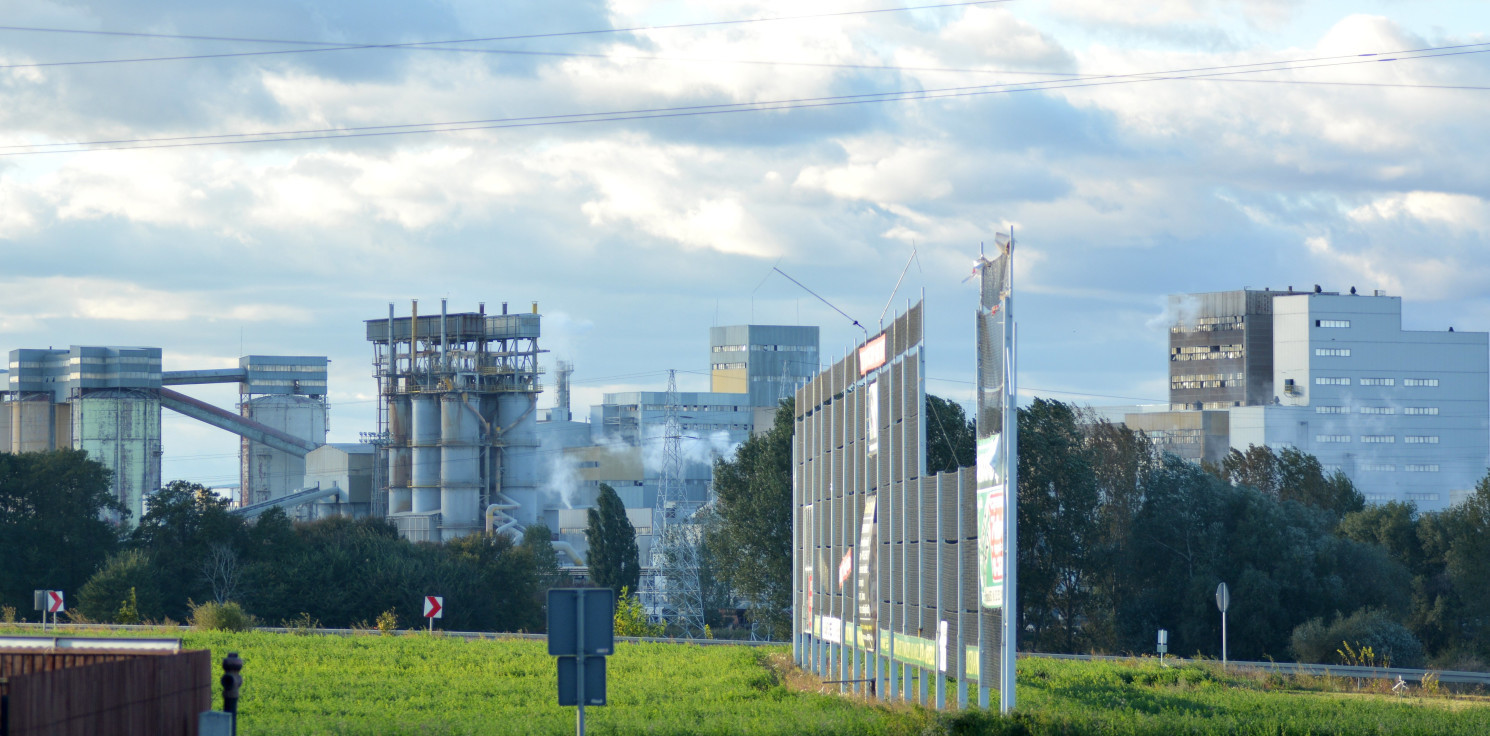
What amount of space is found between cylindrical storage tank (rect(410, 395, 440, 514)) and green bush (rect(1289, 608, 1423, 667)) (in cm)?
6536

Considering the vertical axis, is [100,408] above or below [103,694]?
above

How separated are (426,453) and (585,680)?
94362 millimetres

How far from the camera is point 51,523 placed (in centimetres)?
7888

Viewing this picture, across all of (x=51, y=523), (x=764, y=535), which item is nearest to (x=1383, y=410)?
(x=764, y=535)

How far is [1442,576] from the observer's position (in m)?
72.8

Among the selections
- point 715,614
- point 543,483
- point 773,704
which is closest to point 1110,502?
point 715,614

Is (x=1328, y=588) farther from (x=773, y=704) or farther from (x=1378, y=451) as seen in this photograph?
(x=1378, y=451)

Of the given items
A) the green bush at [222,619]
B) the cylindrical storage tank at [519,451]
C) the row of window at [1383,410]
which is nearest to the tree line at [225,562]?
the cylindrical storage tank at [519,451]

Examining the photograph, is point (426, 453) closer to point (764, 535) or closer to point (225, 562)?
point (225, 562)

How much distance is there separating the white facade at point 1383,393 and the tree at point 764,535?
359 ft

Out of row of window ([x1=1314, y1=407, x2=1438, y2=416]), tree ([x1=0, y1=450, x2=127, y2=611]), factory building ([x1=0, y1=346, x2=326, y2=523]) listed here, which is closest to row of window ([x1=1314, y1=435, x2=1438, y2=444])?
row of window ([x1=1314, y1=407, x2=1438, y2=416])

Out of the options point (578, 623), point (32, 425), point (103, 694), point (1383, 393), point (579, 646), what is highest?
point (1383, 393)

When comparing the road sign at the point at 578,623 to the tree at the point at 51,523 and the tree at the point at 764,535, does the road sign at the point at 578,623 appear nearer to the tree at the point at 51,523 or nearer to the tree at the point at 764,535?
the tree at the point at 764,535

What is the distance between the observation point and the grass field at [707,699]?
1811 centimetres
